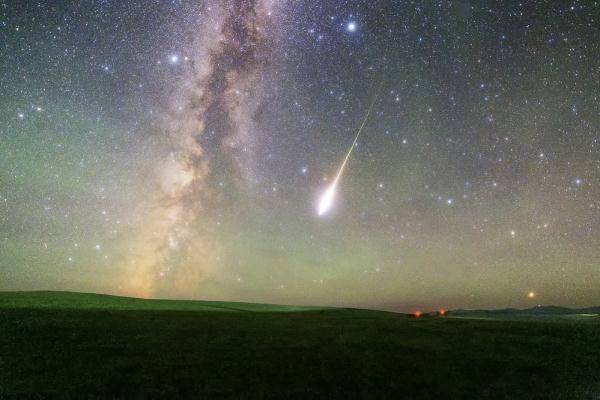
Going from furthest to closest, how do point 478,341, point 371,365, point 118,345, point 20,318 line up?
point 20,318 < point 478,341 < point 118,345 < point 371,365

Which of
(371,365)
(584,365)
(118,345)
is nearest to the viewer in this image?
(371,365)

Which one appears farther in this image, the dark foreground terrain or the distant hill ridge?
the distant hill ridge

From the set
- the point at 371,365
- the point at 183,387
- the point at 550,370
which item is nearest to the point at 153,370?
the point at 183,387

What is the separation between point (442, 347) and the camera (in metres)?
20.5

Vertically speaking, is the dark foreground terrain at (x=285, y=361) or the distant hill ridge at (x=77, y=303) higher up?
the distant hill ridge at (x=77, y=303)

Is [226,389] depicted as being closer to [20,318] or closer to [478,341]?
[478,341]

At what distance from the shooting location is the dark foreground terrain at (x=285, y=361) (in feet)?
45.0

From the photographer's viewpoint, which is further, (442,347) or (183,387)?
(442,347)

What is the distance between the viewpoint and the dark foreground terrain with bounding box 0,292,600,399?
45.0 ft

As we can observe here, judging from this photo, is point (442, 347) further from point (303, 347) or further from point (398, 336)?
point (303, 347)

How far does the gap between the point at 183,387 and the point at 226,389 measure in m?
1.52

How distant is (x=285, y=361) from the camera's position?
17000mm

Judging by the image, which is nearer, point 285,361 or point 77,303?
point 285,361

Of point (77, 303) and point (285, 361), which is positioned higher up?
point (77, 303)
